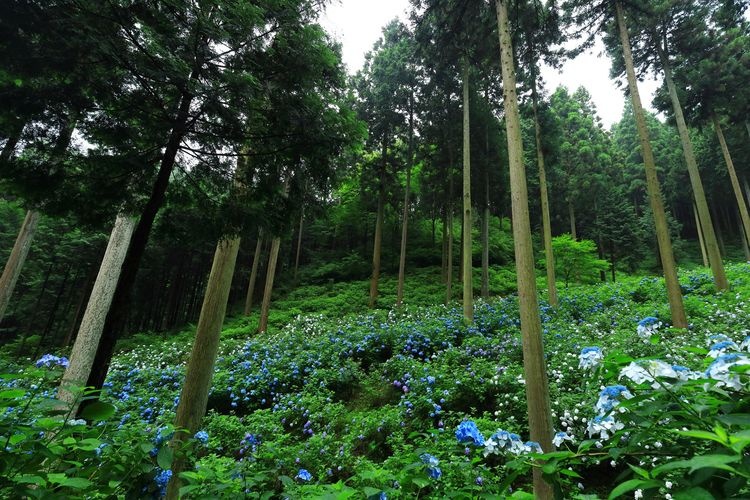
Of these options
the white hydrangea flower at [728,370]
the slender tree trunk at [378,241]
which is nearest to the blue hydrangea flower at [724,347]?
the white hydrangea flower at [728,370]

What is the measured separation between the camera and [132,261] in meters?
3.35

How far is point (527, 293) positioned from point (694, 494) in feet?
12.1

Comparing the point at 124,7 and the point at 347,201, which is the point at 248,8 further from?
the point at 347,201

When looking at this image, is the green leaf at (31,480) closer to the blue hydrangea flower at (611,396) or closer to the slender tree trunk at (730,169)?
the blue hydrangea flower at (611,396)

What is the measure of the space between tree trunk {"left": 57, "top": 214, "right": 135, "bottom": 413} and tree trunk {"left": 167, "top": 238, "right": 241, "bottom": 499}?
5.47ft

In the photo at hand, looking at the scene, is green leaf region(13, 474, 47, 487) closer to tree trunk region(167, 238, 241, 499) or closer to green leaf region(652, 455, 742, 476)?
green leaf region(652, 455, 742, 476)

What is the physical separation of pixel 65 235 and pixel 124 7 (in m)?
18.9

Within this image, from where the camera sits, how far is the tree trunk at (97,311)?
4892 millimetres

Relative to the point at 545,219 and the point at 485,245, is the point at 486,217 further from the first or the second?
the point at 545,219

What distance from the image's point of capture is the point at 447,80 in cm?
1321

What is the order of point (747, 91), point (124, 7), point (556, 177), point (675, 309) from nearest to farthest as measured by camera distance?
point (124, 7)
point (675, 309)
point (747, 91)
point (556, 177)

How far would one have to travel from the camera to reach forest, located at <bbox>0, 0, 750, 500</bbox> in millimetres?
1271

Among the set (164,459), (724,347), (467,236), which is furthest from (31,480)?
(467,236)

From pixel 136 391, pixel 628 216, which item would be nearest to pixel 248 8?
pixel 136 391
